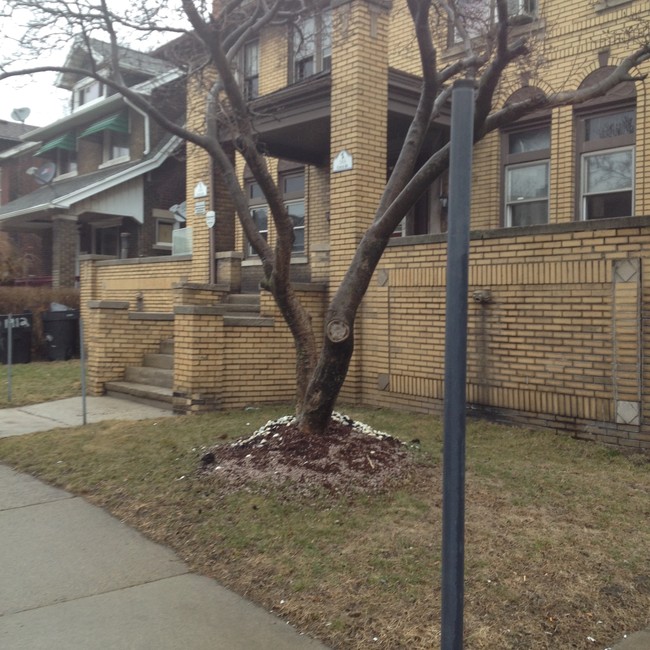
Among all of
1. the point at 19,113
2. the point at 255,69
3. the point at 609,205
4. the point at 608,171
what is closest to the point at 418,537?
the point at 609,205

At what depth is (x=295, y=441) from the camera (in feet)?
20.5

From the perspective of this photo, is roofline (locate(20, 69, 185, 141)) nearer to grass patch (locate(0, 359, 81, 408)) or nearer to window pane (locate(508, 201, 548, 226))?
grass patch (locate(0, 359, 81, 408))

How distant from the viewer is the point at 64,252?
75.3 feet

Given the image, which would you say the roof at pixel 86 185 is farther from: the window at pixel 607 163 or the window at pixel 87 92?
the window at pixel 607 163

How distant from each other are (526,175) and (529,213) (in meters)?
0.65

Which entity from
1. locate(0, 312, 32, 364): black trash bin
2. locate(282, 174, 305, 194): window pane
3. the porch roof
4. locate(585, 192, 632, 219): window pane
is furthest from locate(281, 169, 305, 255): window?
locate(0, 312, 32, 364): black trash bin

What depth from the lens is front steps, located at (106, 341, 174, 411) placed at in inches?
404

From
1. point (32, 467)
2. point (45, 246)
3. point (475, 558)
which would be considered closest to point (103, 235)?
point (45, 246)

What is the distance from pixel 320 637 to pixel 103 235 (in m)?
24.4

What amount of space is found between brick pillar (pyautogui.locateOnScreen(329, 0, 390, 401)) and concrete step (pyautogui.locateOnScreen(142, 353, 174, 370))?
2.92m

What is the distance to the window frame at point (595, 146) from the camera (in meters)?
10.7

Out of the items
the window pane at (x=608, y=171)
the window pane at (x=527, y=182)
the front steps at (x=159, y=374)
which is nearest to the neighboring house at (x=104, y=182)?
the front steps at (x=159, y=374)

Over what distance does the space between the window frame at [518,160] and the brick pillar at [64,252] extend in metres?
15.3

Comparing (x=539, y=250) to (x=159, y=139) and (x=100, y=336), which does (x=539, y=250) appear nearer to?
(x=100, y=336)
